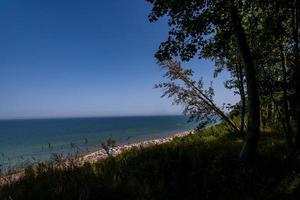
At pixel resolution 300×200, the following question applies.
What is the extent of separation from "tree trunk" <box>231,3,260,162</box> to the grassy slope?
410 mm

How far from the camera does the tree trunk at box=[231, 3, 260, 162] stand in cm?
842

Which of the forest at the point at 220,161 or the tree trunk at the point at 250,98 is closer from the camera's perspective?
the forest at the point at 220,161

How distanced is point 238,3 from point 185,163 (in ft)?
14.8

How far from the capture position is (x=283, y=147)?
1030 centimetres

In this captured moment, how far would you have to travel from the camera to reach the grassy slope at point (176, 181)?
624 cm

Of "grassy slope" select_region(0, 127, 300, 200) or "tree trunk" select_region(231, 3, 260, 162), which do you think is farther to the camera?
"tree trunk" select_region(231, 3, 260, 162)

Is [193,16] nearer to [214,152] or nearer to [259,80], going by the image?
[259,80]

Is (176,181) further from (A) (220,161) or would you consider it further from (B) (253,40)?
(B) (253,40)

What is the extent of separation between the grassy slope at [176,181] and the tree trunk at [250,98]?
41 centimetres

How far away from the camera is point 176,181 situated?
7.27 m

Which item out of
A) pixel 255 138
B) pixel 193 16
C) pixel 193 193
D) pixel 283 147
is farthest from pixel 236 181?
pixel 193 16

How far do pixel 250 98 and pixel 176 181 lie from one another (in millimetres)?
3008

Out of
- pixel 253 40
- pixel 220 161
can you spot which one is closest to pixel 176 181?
pixel 220 161

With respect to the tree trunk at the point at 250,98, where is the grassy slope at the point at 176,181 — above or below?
below
